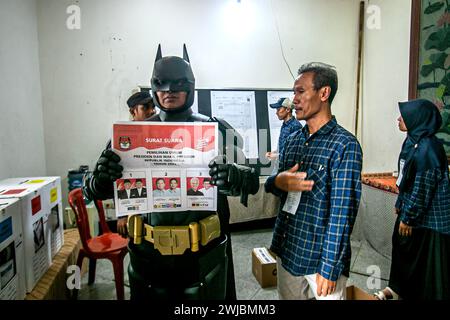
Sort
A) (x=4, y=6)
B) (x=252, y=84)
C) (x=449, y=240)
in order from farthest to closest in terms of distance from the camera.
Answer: (x=252, y=84)
(x=4, y=6)
(x=449, y=240)

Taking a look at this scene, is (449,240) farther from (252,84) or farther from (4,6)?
(4,6)

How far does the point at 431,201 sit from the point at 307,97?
39.9 inches

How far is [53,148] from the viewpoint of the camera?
2.48 metres

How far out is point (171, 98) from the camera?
98 cm

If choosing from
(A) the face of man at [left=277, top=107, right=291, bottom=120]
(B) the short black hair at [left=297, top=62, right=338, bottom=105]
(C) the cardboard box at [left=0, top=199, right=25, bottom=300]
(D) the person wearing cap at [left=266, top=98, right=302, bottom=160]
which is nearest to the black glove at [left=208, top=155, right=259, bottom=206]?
(B) the short black hair at [left=297, top=62, right=338, bottom=105]

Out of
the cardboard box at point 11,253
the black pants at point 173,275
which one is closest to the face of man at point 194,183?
the black pants at point 173,275

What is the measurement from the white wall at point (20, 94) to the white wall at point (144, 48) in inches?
4.9

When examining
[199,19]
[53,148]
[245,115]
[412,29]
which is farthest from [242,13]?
[53,148]

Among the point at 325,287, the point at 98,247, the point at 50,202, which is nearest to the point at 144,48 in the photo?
the point at 50,202

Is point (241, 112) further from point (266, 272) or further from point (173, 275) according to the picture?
point (173, 275)

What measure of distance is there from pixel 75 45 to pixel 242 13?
1.64 meters

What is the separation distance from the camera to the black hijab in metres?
1.42

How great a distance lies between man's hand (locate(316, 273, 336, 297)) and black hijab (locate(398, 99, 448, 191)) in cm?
93
